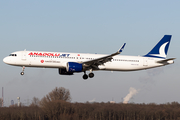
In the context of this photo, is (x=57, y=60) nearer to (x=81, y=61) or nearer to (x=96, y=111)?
(x=81, y=61)

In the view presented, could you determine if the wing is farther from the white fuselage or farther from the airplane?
the white fuselage

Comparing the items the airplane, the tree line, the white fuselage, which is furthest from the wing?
the tree line

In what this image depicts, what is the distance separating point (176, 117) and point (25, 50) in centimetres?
3243

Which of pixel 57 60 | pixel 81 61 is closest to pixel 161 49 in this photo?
pixel 81 61

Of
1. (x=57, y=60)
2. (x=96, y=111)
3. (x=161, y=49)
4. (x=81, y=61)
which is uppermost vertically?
(x=161, y=49)

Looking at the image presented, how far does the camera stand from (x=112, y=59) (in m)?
53.7

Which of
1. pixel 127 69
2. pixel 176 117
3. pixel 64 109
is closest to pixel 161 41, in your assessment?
pixel 127 69

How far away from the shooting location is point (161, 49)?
2365 inches

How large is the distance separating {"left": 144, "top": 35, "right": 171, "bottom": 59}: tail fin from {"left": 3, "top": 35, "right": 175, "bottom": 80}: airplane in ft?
3.54

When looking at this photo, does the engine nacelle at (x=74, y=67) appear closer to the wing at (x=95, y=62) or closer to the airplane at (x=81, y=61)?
the airplane at (x=81, y=61)

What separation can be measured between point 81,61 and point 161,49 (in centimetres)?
1791

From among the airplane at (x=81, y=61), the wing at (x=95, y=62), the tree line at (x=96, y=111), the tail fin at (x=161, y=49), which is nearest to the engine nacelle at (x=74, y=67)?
the airplane at (x=81, y=61)

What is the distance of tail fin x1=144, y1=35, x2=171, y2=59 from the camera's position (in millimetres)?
59188

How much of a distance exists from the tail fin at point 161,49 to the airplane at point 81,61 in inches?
42.5
